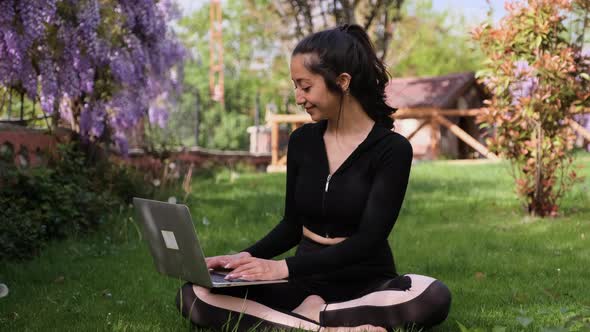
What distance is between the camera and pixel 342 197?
350 centimetres

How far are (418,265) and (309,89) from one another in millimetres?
2666

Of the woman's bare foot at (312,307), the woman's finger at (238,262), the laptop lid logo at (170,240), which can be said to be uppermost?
the laptop lid logo at (170,240)

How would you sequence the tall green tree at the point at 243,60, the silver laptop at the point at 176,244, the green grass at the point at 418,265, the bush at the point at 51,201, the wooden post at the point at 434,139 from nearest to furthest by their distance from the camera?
the silver laptop at the point at 176,244, the green grass at the point at 418,265, the bush at the point at 51,201, the wooden post at the point at 434,139, the tall green tree at the point at 243,60

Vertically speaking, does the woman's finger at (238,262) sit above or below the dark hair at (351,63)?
below

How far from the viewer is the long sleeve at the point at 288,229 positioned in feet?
12.3

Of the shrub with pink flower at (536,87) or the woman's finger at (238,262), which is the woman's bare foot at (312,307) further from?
the shrub with pink flower at (536,87)

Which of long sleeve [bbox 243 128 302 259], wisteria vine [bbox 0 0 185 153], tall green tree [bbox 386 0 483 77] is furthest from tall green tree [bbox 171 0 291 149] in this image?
long sleeve [bbox 243 128 302 259]

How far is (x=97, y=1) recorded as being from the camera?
8266 mm

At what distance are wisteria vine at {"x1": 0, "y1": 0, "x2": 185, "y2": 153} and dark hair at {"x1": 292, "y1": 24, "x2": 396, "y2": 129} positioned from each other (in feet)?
16.1

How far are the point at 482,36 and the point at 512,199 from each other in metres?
2.26

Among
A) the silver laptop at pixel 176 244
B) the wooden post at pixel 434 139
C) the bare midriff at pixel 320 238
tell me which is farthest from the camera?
the wooden post at pixel 434 139

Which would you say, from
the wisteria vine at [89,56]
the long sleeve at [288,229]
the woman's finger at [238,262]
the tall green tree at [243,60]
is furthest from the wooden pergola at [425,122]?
the woman's finger at [238,262]

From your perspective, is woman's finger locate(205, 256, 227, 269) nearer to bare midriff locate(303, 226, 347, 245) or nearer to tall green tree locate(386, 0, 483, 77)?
bare midriff locate(303, 226, 347, 245)

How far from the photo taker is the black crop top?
3364mm
